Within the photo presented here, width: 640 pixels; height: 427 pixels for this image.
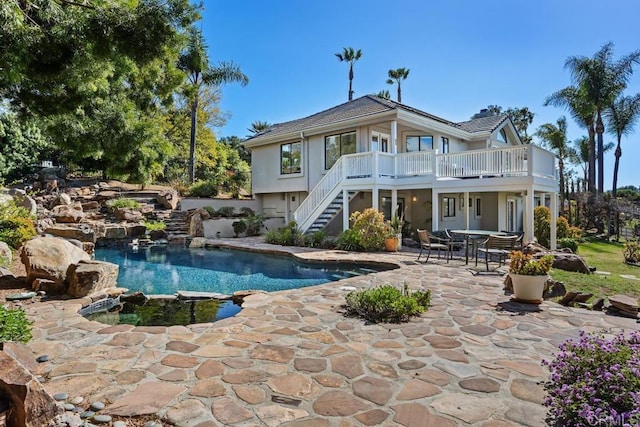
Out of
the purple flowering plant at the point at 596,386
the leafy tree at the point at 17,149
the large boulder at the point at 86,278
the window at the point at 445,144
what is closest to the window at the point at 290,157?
the window at the point at 445,144

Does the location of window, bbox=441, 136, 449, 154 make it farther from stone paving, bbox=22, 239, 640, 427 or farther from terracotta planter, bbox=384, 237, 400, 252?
stone paving, bbox=22, 239, 640, 427

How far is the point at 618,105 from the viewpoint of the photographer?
24.2 m

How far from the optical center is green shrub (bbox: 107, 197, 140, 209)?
61.8 ft

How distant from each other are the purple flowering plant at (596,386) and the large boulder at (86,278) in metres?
6.73

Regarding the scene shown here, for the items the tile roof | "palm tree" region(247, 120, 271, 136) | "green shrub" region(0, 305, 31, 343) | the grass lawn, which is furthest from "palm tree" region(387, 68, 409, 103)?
"green shrub" region(0, 305, 31, 343)

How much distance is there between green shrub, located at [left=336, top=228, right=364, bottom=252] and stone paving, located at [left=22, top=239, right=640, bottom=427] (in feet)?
23.8

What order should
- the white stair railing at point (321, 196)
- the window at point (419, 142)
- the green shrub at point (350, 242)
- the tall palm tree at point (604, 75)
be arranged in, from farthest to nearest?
the tall palm tree at point (604, 75) → the window at point (419, 142) → the white stair railing at point (321, 196) → the green shrub at point (350, 242)

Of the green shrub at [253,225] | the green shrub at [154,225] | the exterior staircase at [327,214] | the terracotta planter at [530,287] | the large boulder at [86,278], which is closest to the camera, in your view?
the terracotta planter at [530,287]

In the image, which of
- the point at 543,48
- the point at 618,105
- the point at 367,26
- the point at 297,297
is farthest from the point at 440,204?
the point at 618,105

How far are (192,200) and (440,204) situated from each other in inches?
530

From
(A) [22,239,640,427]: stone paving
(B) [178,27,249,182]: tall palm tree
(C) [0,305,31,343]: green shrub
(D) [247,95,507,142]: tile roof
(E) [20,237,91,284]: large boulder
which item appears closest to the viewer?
(A) [22,239,640,427]: stone paving

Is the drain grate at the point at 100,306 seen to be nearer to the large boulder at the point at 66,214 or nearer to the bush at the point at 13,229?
the bush at the point at 13,229

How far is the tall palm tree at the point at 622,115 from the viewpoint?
23.8 metres

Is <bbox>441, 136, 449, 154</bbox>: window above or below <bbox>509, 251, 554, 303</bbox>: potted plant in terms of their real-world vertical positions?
above
